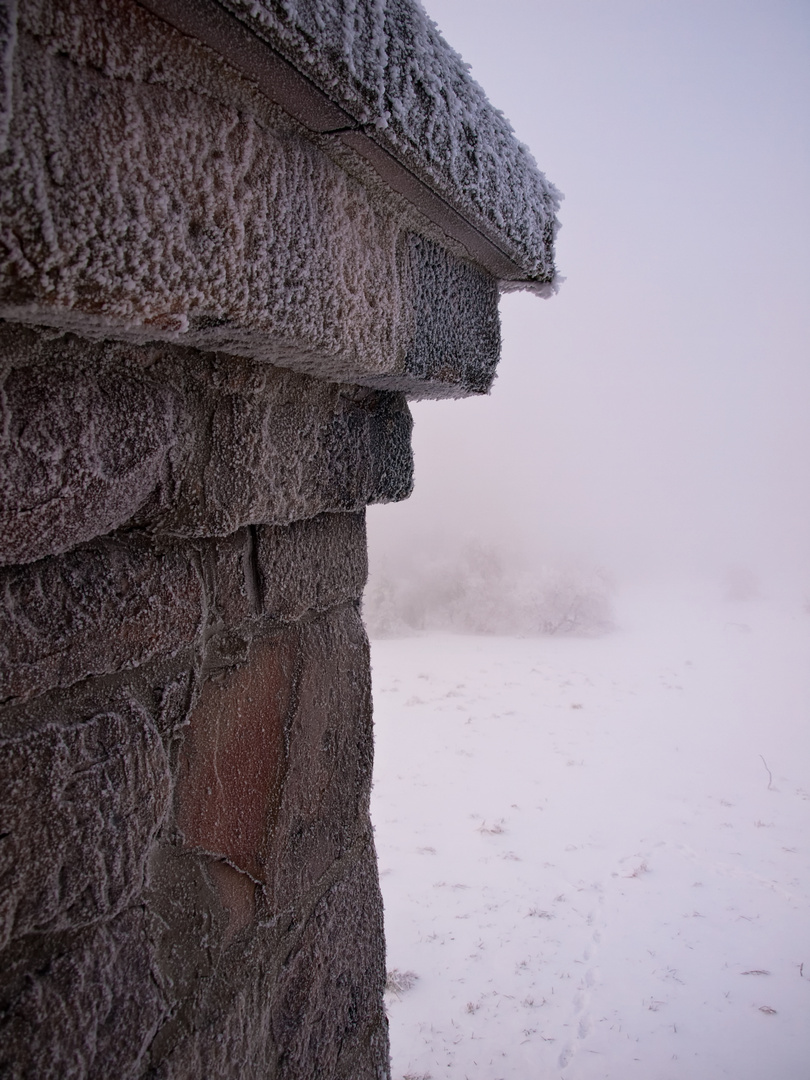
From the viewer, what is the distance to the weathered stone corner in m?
0.34

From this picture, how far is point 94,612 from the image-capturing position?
17.4 inches

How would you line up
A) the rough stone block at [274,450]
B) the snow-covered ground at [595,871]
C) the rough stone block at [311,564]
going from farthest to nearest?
the snow-covered ground at [595,871] < the rough stone block at [311,564] < the rough stone block at [274,450]

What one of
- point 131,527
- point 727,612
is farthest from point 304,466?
point 727,612

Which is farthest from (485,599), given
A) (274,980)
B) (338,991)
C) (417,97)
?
(417,97)

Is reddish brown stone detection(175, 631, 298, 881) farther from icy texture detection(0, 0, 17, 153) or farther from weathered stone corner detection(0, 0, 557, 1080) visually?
icy texture detection(0, 0, 17, 153)

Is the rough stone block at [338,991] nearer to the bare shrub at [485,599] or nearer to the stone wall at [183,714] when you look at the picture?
the stone wall at [183,714]

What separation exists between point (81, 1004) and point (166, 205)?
0.50 m

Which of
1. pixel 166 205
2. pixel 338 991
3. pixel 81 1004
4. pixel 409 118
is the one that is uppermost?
pixel 409 118

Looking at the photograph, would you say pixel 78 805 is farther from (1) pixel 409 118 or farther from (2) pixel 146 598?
(1) pixel 409 118

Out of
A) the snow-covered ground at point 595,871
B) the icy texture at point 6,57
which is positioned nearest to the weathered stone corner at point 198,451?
the icy texture at point 6,57

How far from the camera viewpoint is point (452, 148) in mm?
509

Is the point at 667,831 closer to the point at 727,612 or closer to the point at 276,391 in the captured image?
the point at 276,391

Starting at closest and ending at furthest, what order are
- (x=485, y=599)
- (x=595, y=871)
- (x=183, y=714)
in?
(x=183, y=714)
(x=595, y=871)
(x=485, y=599)

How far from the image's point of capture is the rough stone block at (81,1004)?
0.38 metres
